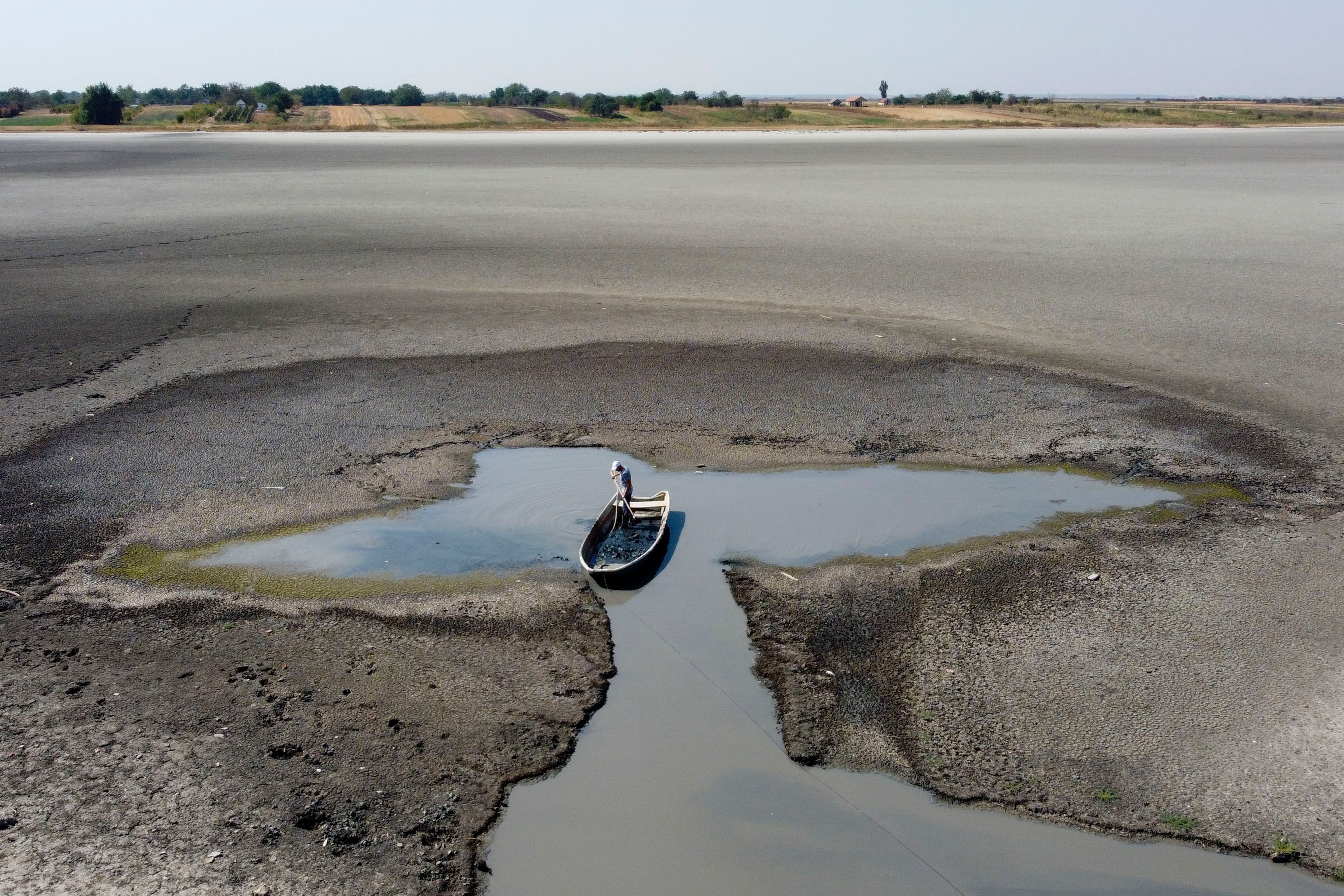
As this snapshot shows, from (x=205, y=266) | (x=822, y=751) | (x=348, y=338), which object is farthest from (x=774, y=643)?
(x=205, y=266)

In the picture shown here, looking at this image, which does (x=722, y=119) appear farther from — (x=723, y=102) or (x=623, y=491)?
(x=623, y=491)

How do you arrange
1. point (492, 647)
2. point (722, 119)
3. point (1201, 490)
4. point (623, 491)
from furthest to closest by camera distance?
point (722, 119) < point (1201, 490) < point (623, 491) < point (492, 647)

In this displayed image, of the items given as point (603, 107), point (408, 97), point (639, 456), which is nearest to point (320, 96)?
point (408, 97)

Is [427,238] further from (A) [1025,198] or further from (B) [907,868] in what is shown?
(B) [907,868]

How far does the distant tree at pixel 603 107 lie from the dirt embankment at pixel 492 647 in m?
76.5

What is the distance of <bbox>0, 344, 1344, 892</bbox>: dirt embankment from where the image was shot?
5.30 meters

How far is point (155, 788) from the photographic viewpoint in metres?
5.45

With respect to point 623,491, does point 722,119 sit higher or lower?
higher

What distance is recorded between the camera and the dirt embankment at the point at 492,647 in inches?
209

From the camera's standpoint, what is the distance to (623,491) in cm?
854

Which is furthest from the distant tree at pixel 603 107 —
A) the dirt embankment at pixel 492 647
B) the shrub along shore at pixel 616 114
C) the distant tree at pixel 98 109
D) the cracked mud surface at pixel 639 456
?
the dirt embankment at pixel 492 647

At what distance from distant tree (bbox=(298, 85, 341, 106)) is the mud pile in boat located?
423ft

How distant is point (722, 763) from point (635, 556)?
8.45ft

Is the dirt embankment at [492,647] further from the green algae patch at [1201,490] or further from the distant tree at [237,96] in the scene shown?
the distant tree at [237,96]
